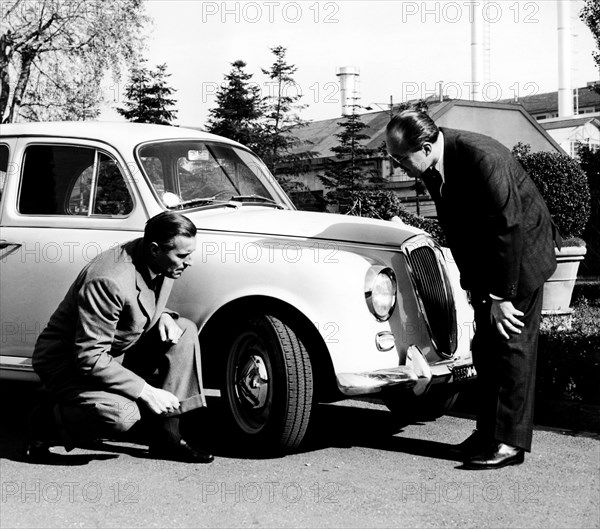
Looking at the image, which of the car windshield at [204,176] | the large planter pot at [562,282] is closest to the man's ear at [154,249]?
the car windshield at [204,176]

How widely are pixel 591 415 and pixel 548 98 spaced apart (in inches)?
3175

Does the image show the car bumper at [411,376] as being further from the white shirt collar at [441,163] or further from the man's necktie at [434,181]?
the white shirt collar at [441,163]

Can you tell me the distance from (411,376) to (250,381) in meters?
0.98

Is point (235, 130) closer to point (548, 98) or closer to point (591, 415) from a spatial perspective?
point (591, 415)

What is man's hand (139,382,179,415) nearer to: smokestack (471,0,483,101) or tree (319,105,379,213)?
tree (319,105,379,213)

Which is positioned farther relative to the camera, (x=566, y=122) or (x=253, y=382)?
(x=566, y=122)

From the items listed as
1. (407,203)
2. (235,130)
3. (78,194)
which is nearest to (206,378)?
(78,194)

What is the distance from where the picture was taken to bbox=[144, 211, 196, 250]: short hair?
4.95 m

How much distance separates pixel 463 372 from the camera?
18.2 feet

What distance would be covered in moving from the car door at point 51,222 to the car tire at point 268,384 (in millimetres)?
1203

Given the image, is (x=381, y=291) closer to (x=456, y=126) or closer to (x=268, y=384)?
(x=268, y=384)

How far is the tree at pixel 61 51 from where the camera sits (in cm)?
2694

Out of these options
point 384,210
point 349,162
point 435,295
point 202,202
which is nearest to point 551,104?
point 349,162

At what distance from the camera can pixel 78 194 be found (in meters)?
6.39
